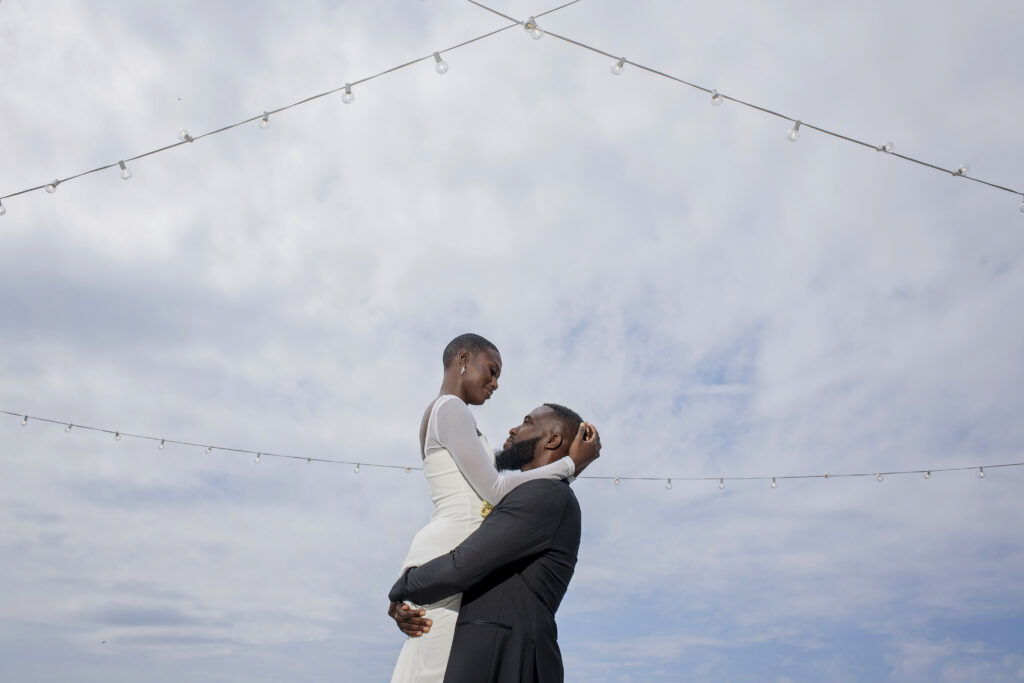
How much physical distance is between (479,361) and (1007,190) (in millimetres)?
3588

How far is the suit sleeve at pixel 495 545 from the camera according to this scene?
7.34ft

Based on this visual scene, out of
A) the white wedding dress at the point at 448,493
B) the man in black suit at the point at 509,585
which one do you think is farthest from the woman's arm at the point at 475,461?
the man in black suit at the point at 509,585

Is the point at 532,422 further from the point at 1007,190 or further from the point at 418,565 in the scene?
the point at 1007,190

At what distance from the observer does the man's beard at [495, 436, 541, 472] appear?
9.03 feet

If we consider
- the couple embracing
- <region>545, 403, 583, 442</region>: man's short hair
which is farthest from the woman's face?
<region>545, 403, 583, 442</region>: man's short hair

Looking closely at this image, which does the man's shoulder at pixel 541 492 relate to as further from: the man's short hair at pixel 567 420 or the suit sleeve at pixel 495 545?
the man's short hair at pixel 567 420

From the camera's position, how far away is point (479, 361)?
10.4 feet

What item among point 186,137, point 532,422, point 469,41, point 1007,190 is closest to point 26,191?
point 186,137

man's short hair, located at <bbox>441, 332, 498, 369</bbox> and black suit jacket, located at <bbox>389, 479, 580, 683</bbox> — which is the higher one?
man's short hair, located at <bbox>441, 332, 498, 369</bbox>

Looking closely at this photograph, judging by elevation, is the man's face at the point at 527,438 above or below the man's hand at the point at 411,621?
above

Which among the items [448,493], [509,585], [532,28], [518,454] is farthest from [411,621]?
[532,28]

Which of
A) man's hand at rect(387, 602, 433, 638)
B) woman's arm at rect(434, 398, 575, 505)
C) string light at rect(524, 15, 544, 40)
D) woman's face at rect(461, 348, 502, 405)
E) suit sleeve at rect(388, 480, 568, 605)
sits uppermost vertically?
string light at rect(524, 15, 544, 40)

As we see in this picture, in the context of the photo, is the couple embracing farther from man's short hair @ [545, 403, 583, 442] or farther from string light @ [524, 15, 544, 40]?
string light @ [524, 15, 544, 40]

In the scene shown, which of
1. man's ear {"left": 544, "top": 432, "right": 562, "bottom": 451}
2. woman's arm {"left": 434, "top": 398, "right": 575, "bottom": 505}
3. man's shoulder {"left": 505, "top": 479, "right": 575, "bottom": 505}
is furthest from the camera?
man's ear {"left": 544, "top": 432, "right": 562, "bottom": 451}
